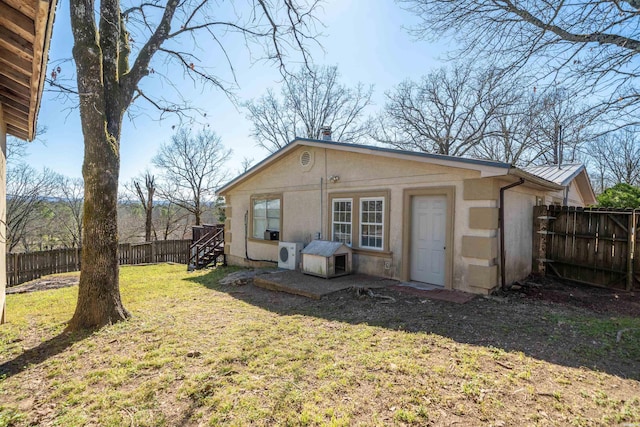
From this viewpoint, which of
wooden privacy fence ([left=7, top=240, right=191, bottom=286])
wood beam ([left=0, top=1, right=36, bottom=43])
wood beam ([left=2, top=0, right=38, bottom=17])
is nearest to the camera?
wood beam ([left=2, top=0, right=38, bottom=17])

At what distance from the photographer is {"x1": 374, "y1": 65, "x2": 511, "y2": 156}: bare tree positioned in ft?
71.3

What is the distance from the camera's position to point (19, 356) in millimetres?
3793

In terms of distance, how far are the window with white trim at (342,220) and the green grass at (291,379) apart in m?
3.84

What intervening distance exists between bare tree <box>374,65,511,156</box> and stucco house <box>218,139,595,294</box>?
39.1ft

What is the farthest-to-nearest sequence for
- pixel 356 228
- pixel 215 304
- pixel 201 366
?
pixel 356 228 < pixel 215 304 < pixel 201 366

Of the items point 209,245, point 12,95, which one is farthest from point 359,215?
point 209,245

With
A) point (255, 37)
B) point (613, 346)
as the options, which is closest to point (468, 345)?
point (613, 346)

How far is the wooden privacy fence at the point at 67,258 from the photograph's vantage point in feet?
40.7

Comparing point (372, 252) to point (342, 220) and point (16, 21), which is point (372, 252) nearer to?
point (342, 220)

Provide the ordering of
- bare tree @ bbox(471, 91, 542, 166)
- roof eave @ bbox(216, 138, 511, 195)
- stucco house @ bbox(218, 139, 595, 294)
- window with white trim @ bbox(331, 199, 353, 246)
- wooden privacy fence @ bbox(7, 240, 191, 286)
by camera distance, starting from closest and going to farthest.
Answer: roof eave @ bbox(216, 138, 511, 195)
stucco house @ bbox(218, 139, 595, 294)
window with white trim @ bbox(331, 199, 353, 246)
wooden privacy fence @ bbox(7, 240, 191, 286)
bare tree @ bbox(471, 91, 542, 166)

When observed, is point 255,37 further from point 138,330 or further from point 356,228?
point 138,330

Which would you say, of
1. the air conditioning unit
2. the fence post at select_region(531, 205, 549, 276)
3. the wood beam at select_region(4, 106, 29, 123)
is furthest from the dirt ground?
the wood beam at select_region(4, 106, 29, 123)

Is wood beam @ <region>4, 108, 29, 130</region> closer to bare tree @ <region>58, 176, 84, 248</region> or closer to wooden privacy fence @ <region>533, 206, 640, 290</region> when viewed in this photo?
wooden privacy fence @ <region>533, 206, 640, 290</region>

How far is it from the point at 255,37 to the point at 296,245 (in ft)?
18.2
